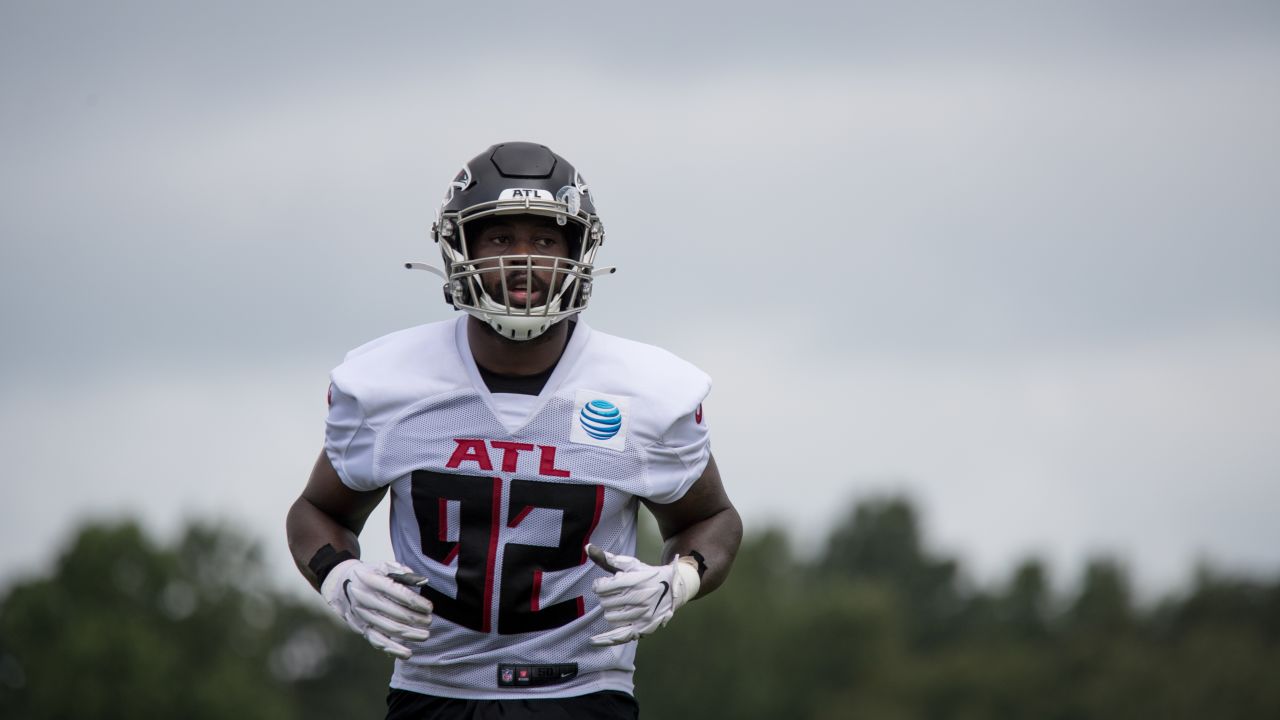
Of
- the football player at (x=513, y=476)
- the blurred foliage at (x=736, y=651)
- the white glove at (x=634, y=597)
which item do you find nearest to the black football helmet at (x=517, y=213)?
the football player at (x=513, y=476)

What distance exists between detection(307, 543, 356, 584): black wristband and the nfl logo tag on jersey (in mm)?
944

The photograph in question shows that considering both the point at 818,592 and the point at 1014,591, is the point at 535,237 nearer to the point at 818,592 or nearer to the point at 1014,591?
the point at 818,592

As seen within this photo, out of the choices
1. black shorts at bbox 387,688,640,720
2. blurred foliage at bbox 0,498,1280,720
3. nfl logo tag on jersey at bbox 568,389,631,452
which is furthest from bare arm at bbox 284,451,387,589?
blurred foliage at bbox 0,498,1280,720

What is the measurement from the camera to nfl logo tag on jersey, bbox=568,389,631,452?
6891mm

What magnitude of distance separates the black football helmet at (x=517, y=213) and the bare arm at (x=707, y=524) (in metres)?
0.84

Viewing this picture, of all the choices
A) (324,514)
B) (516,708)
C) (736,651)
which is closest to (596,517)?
(516,708)

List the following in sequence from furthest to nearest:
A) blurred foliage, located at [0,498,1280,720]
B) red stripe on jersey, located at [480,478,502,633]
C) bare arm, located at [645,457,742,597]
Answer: blurred foliage, located at [0,498,1280,720] < bare arm, located at [645,457,742,597] < red stripe on jersey, located at [480,478,502,633]

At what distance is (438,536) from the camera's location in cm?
683

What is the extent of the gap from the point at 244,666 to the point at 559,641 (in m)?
46.5

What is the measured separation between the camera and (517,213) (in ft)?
23.0

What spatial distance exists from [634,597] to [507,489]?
621mm

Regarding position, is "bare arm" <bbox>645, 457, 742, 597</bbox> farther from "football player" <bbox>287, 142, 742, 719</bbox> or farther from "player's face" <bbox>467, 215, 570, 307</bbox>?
"player's face" <bbox>467, 215, 570, 307</bbox>

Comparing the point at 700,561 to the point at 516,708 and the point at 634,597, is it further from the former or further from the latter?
the point at 516,708

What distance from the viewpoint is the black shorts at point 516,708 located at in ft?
22.4
